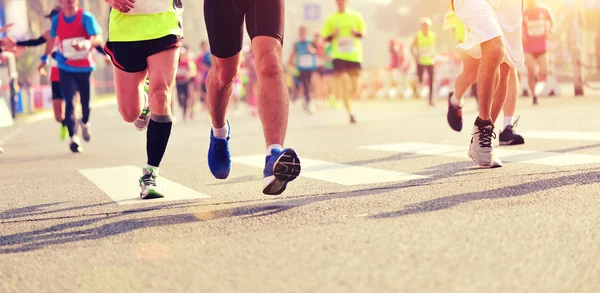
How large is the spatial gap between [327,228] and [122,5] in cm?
233

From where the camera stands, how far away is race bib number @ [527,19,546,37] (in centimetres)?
1742

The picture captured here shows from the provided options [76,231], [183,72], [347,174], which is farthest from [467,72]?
[183,72]

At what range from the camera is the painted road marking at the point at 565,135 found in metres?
8.61

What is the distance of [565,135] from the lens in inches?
356

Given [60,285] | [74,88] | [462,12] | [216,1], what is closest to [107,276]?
[60,285]

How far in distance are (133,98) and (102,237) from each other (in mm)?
1998

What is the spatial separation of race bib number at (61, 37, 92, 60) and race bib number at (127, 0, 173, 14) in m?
4.97

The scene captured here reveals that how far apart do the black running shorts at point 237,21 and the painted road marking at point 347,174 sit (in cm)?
130

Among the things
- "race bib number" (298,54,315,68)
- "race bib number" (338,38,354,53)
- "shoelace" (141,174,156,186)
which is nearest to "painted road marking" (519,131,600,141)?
"shoelace" (141,174,156,186)

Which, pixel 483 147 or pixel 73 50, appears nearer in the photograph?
pixel 483 147

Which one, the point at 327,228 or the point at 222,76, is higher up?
the point at 222,76

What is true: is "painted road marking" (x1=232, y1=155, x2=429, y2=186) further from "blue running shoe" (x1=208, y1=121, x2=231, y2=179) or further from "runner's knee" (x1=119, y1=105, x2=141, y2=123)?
"runner's knee" (x1=119, y1=105, x2=141, y2=123)

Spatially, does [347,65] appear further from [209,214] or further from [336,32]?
[209,214]

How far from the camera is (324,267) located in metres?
3.23
